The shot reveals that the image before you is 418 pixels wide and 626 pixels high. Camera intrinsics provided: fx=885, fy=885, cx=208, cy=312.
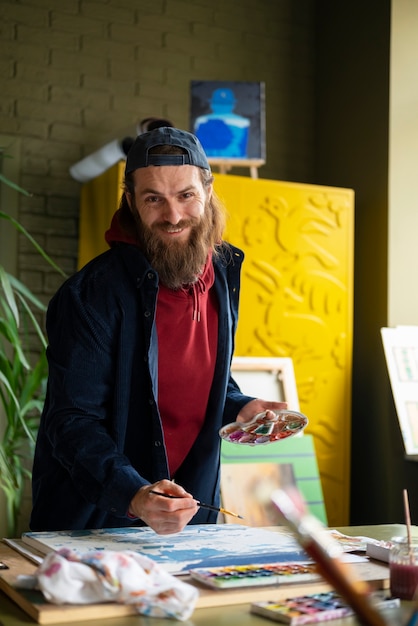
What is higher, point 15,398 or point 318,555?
point 318,555

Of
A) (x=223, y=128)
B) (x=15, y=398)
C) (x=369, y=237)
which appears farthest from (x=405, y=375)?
(x=15, y=398)

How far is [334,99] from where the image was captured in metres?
5.29

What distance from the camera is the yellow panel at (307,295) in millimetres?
4469

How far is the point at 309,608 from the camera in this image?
147cm

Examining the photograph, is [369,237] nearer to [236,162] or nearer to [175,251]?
[236,162]

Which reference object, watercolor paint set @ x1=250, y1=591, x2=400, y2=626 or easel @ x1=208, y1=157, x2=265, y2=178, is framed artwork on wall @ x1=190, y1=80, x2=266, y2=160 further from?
watercolor paint set @ x1=250, y1=591, x2=400, y2=626

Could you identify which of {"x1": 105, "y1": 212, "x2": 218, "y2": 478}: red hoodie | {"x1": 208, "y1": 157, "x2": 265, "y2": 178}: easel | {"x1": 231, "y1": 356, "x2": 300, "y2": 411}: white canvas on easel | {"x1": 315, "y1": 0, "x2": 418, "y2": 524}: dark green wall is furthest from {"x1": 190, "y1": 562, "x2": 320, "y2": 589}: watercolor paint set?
{"x1": 208, "y1": 157, "x2": 265, "y2": 178}: easel

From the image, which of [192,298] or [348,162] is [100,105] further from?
[192,298]

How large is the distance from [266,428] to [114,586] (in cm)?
90

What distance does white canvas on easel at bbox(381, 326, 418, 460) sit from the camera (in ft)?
14.3

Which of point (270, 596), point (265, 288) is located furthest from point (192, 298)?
point (265, 288)

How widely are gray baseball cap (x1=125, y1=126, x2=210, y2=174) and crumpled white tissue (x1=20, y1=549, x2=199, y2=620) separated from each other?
1.18 m

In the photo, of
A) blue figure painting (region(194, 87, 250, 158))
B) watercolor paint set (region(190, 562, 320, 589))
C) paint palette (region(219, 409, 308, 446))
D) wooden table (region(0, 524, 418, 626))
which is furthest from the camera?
blue figure painting (region(194, 87, 250, 158))

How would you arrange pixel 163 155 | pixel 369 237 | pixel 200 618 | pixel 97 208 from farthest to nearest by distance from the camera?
pixel 369 237 < pixel 97 208 < pixel 163 155 < pixel 200 618
